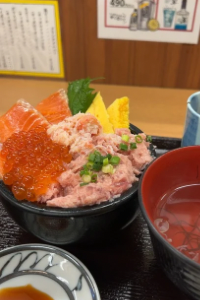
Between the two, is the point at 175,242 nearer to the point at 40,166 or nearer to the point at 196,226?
the point at 196,226

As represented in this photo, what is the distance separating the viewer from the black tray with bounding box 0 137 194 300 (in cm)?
85

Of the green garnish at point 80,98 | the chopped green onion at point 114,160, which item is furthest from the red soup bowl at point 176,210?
the green garnish at point 80,98

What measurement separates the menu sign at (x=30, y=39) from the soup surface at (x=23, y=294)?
4.32 ft

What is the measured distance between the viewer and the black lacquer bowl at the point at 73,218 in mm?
802

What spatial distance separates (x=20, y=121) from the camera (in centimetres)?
105

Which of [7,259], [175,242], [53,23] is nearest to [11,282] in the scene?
[7,259]

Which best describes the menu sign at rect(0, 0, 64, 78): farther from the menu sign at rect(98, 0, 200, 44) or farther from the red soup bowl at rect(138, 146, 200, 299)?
the red soup bowl at rect(138, 146, 200, 299)

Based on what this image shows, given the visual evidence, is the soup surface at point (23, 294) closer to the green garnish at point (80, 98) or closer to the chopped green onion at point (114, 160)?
the chopped green onion at point (114, 160)

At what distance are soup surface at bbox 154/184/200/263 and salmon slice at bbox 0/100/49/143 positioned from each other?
18.7 inches

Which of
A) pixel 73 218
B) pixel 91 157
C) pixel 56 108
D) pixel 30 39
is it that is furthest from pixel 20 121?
pixel 30 39

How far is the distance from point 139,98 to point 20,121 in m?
0.93

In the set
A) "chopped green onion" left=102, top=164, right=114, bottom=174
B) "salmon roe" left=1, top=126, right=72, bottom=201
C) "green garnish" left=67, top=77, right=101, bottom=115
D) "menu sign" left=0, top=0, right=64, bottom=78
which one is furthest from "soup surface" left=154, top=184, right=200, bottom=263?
"menu sign" left=0, top=0, right=64, bottom=78

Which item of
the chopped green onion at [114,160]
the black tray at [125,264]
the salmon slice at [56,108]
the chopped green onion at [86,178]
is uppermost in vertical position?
the salmon slice at [56,108]

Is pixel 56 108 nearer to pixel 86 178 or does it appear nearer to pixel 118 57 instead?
pixel 86 178
